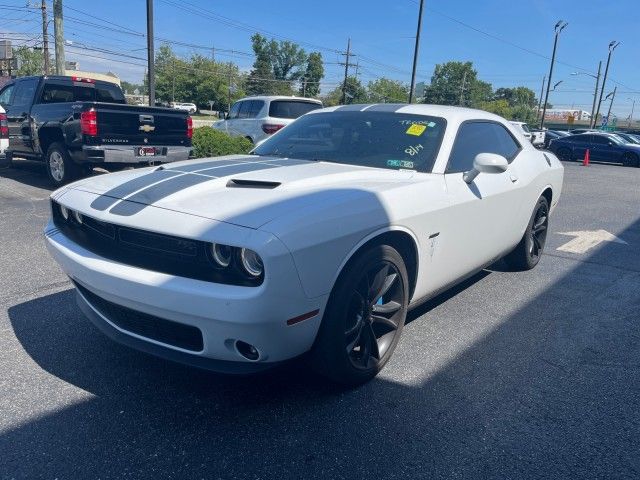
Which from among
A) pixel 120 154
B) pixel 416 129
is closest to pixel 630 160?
pixel 120 154

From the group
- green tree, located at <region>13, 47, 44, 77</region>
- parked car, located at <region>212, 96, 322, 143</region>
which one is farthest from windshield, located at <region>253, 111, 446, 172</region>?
green tree, located at <region>13, 47, 44, 77</region>

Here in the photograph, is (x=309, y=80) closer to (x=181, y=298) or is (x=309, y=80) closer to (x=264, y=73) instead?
(x=264, y=73)

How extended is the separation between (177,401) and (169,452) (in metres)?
0.42

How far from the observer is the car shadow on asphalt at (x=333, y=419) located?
88.5 inches

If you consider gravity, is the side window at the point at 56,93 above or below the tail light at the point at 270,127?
above

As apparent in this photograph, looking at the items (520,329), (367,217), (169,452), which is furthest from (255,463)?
(520,329)

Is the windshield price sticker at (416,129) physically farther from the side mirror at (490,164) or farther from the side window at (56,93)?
the side window at (56,93)

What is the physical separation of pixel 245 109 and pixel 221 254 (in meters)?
11.3

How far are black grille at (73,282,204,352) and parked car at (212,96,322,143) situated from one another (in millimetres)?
9698

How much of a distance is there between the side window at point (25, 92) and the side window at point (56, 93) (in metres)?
0.19

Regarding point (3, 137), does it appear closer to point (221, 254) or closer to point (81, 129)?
point (81, 129)

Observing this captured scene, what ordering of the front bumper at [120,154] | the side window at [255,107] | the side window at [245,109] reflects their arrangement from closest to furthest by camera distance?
the front bumper at [120,154] → the side window at [255,107] → the side window at [245,109]

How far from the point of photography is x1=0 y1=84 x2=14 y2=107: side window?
9836 millimetres

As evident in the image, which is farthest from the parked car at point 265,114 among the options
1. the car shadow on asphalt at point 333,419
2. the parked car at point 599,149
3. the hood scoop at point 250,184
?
the parked car at point 599,149
